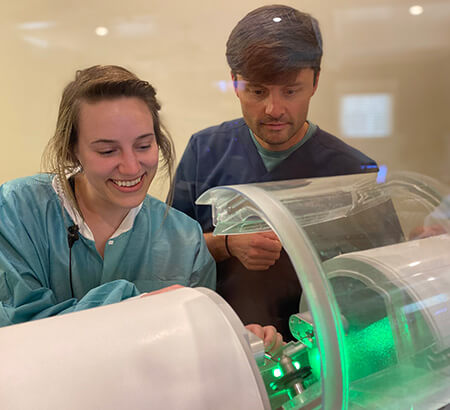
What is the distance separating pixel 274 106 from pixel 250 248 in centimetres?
28

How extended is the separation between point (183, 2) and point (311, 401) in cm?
74

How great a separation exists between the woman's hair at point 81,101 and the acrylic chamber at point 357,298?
26cm

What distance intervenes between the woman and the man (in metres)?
0.05

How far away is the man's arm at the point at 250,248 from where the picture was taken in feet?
2.68

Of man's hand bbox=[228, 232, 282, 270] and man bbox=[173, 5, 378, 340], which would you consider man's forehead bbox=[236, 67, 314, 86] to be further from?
man's hand bbox=[228, 232, 282, 270]

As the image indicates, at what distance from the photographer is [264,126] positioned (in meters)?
0.82

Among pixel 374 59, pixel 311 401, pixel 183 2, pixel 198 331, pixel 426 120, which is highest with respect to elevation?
pixel 183 2

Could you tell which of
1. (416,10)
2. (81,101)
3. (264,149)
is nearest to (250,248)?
(264,149)

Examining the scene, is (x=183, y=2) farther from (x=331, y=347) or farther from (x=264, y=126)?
(x=331, y=347)

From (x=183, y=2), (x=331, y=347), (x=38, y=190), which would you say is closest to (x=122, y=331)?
(x=331, y=347)

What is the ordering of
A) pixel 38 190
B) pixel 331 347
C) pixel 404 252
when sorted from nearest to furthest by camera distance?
1. pixel 331 347
2. pixel 404 252
3. pixel 38 190

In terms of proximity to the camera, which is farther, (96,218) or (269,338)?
(96,218)

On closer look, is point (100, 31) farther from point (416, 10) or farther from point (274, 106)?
point (416, 10)

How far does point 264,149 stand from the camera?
0.85 m
